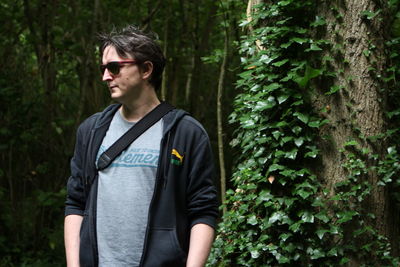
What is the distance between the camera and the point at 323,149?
4.55 meters

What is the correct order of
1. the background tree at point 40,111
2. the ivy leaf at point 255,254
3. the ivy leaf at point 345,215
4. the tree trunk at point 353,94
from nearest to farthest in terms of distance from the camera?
the ivy leaf at point 345,215
the tree trunk at point 353,94
the ivy leaf at point 255,254
the background tree at point 40,111

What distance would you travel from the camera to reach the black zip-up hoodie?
2.32 meters

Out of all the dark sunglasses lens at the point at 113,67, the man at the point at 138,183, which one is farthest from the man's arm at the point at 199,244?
the dark sunglasses lens at the point at 113,67

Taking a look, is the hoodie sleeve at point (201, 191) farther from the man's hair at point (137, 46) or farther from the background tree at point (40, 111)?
the background tree at point (40, 111)

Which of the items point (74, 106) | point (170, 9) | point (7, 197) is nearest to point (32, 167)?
point (7, 197)

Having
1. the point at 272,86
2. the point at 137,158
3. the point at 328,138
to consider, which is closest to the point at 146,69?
the point at 137,158

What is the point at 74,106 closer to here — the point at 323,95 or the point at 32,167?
the point at 32,167

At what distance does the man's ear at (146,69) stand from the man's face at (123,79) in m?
0.03

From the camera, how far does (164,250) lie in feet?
7.57

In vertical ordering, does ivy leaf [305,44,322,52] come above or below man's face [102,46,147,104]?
above

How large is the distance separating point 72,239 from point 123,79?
739mm

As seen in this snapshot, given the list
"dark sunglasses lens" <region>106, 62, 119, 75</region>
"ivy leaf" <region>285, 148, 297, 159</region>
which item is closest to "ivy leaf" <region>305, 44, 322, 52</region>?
"ivy leaf" <region>285, 148, 297, 159</region>

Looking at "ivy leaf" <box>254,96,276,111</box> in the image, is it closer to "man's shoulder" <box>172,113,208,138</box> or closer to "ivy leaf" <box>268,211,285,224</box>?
"ivy leaf" <box>268,211,285,224</box>

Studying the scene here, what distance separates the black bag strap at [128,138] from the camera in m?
2.39
